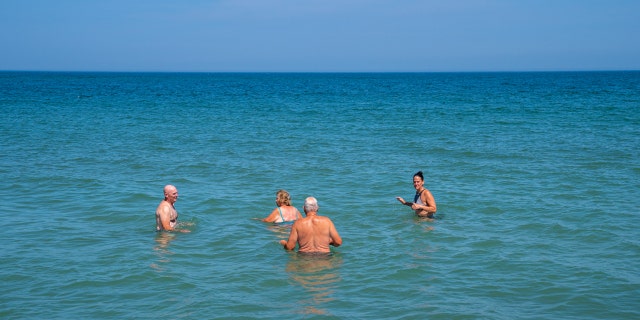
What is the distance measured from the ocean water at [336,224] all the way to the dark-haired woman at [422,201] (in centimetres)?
28

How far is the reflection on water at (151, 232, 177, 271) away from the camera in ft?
30.9

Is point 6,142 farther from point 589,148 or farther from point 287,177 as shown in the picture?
point 589,148

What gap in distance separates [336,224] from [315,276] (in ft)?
10.5

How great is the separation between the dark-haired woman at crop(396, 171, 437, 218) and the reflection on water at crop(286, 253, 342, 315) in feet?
9.45

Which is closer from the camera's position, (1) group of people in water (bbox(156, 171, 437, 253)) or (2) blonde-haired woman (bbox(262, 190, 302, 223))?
(1) group of people in water (bbox(156, 171, 437, 253))

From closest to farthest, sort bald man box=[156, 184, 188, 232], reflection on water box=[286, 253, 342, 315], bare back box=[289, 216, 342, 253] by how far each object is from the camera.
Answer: reflection on water box=[286, 253, 342, 315]
bare back box=[289, 216, 342, 253]
bald man box=[156, 184, 188, 232]

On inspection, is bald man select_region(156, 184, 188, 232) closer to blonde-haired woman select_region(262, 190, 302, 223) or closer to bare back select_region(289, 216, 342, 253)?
blonde-haired woman select_region(262, 190, 302, 223)

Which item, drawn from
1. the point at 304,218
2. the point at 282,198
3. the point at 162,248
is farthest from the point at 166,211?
the point at 304,218

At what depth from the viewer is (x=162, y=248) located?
10.3 metres

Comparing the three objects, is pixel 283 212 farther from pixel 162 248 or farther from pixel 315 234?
pixel 162 248

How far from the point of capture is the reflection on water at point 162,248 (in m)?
9.43

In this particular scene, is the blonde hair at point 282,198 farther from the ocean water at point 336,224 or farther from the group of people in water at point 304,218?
the ocean water at point 336,224

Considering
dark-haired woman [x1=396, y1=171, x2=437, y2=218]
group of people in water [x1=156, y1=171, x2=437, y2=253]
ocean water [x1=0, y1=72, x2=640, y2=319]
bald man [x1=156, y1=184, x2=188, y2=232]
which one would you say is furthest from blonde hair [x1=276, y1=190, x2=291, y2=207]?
dark-haired woman [x1=396, y1=171, x2=437, y2=218]

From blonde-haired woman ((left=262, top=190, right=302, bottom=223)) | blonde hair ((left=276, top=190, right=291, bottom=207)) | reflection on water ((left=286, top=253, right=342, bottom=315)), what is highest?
blonde hair ((left=276, top=190, right=291, bottom=207))
